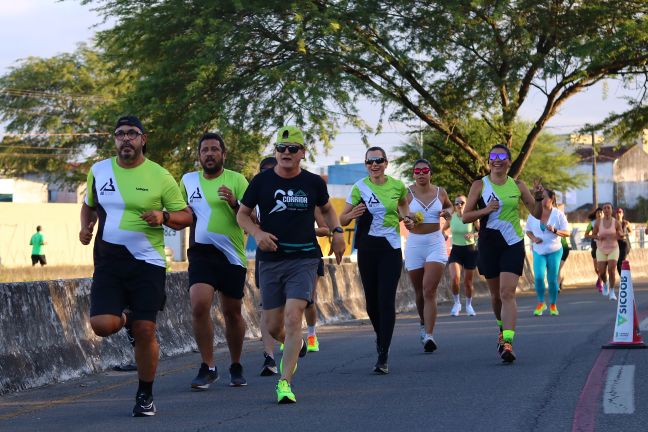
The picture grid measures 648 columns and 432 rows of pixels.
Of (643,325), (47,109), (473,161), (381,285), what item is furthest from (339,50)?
(47,109)

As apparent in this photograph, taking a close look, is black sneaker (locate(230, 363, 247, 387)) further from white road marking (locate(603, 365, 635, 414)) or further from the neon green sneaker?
white road marking (locate(603, 365, 635, 414))

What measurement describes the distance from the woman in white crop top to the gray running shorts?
11.6 feet

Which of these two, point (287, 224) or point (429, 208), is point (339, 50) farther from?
point (287, 224)

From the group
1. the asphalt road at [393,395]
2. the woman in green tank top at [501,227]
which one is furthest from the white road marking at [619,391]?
the woman in green tank top at [501,227]

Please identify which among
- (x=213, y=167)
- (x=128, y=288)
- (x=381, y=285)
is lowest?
(x=381, y=285)

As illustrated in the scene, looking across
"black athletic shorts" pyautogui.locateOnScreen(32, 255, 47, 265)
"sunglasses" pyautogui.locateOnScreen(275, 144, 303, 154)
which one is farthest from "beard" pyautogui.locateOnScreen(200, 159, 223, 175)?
"black athletic shorts" pyautogui.locateOnScreen(32, 255, 47, 265)

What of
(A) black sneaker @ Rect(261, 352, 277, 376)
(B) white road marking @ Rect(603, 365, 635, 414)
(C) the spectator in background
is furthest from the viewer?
(C) the spectator in background

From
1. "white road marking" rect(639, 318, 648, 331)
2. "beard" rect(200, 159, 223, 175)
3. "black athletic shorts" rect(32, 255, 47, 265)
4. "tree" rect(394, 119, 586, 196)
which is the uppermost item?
"tree" rect(394, 119, 586, 196)

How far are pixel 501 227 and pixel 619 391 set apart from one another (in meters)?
2.76

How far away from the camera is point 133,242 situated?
761 cm

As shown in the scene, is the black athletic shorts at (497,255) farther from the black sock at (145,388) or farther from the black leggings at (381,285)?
the black sock at (145,388)

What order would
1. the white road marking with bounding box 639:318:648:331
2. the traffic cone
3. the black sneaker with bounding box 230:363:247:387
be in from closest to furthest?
the black sneaker with bounding box 230:363:247:387, the traffic cone, the white road marking with bounding box 639:318:648:331

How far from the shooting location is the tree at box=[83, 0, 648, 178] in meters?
25.7

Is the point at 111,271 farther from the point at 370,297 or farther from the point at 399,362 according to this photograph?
the point at 399,362
